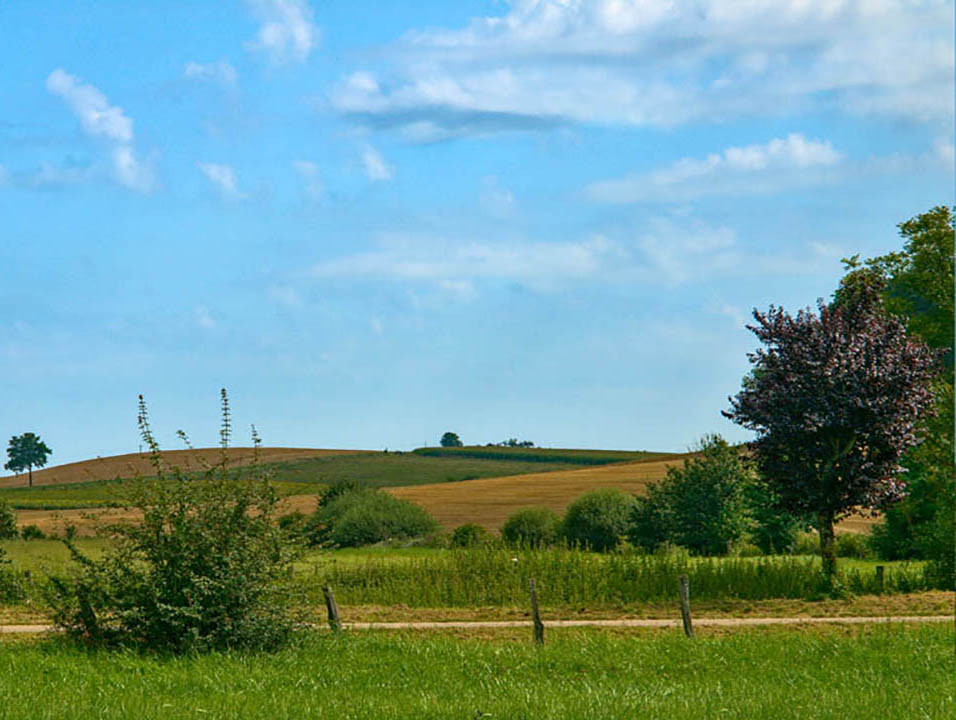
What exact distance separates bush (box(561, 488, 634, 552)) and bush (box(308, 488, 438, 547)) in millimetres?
7464

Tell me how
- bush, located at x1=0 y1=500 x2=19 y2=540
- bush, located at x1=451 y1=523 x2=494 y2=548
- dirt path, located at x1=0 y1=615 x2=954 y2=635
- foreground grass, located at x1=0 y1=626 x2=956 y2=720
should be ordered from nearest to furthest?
foreground grass, located at x1=0 y1=626 x2=956 y2=720, dirt path, located at x1=0 y1=615 x2=954 y2=635, bush, located at x1=0 y1=500 x2=19 y2=540, bush, located at x1=451 y1=523 x2=494 y2=548

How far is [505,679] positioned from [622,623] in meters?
7.20

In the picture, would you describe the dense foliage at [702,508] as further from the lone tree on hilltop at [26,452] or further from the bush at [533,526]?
the lone tree on hilltop at [26,452]

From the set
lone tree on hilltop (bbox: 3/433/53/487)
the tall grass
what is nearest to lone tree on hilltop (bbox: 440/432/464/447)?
lone tree on hilltop (bbox: 3/433/53/487)

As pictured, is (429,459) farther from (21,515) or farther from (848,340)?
(848,340)

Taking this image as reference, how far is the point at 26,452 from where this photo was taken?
13562 cm

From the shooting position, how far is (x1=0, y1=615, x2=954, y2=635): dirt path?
20402 millimetres

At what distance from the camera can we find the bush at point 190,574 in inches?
659

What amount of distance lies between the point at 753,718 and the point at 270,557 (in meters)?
8.45

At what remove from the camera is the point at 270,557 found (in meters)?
17.5

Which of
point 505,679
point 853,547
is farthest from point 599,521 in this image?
point 505,679

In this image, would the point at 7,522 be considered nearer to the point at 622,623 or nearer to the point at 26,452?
the point at 622,623

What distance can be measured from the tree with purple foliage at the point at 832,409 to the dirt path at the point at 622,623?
4.15 metres

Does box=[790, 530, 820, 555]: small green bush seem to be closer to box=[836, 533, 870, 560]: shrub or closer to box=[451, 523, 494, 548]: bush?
box=[836, 533, 870, 560]: shrub
